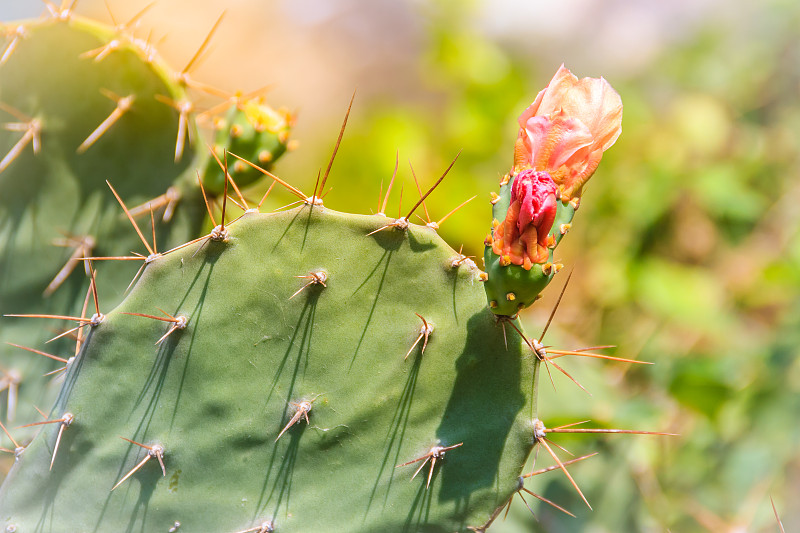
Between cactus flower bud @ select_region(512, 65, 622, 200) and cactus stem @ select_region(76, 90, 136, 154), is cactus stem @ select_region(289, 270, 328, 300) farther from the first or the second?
cactus stem @ select_region(76, 90, 136, 154)

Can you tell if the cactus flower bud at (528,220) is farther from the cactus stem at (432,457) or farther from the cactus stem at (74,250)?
the cactus stem at (74,250)

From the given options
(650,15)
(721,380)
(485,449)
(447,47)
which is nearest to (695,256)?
(721,380)

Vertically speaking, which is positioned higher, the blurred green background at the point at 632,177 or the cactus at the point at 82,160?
the cactus at the point at 82,160

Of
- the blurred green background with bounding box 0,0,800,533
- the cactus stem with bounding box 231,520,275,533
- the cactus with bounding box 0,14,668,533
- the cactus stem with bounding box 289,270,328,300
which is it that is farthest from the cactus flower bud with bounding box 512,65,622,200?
the blurred green background with bounding box 0,0,800,533

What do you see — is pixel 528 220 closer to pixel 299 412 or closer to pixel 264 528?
pixel 299 412

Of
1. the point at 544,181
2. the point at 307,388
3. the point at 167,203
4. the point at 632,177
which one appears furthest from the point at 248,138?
the point at 632,177

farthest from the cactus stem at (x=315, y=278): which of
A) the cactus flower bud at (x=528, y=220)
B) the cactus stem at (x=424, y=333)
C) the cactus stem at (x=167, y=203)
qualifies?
the cactus stem at (x=167, y=203)
